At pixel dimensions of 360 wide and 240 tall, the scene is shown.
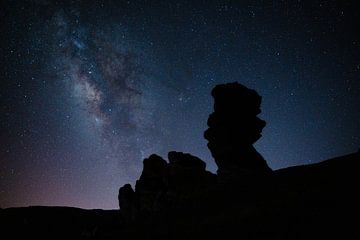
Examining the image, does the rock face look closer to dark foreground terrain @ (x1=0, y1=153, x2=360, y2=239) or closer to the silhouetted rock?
the silhouetted rock

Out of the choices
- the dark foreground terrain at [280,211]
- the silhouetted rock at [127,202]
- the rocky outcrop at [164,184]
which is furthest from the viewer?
the silhouetted rock at [127,202]

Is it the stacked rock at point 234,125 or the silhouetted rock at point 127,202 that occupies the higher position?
the stacked rock at point 234,125

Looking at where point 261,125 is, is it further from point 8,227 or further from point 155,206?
point 8,227

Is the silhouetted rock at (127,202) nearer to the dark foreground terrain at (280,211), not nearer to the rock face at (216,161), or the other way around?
the rock face at (216,161)

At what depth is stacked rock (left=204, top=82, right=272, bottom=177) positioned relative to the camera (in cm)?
3809

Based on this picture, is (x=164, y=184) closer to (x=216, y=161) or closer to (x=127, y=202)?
(x=127, y=202)

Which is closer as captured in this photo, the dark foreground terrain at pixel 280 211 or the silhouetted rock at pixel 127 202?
the dark foreground terrain at pixel 280 211

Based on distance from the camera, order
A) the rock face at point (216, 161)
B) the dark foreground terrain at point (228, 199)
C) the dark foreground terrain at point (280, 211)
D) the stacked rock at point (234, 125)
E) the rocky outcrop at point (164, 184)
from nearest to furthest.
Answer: the dark foreground terrain at point (280, 211)
the dark foreground terrain at point (228, 199)
the rocky outcrop at point (164, 184)
the rock face at point (216, 161)
the stacked rock at point (234, 125)

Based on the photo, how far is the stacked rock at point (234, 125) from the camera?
1500 inches

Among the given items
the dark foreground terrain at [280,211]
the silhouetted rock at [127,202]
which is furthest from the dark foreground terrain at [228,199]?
the silhouetted rock at [127,202]

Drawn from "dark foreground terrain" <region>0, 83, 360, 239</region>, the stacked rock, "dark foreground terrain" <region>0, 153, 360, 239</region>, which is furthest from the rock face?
"dark foreground terrain" <region>0, 153, 360, 239</region>

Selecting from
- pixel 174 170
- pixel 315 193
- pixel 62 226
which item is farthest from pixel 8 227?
pixel 315 193

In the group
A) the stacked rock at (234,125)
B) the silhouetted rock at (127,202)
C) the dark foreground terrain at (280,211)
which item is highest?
the stacked rock at (234,125)

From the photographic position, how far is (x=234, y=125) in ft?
130
